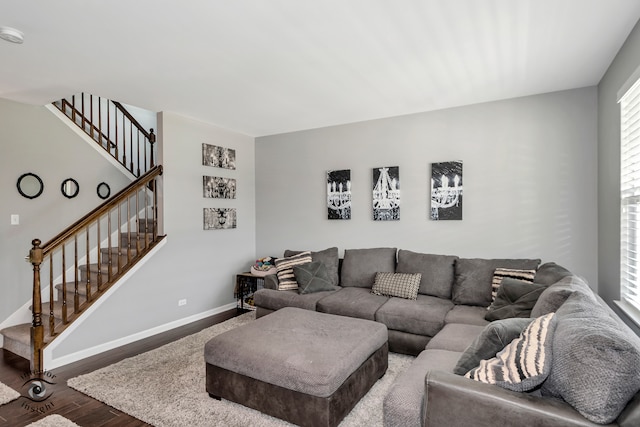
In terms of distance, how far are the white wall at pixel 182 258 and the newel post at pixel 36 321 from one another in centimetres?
Answer: 18

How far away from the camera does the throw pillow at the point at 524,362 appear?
4.52 ft

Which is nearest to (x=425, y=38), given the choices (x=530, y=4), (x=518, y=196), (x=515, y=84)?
(x=530, y=4)

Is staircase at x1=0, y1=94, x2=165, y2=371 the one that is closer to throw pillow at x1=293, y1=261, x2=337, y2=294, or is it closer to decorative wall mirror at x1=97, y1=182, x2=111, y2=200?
decorative wall mirror at x1=97, y1=182, x2=111, y2=200

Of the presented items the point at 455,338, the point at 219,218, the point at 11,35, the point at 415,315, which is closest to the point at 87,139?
the point at 219,218

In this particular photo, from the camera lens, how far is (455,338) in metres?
2.51

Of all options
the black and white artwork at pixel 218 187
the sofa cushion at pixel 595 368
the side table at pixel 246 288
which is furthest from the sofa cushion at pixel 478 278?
the black and white artwork at pixel 218 187

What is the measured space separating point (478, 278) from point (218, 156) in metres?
3.66

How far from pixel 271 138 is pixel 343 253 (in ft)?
7.04

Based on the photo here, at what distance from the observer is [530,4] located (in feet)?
6.68

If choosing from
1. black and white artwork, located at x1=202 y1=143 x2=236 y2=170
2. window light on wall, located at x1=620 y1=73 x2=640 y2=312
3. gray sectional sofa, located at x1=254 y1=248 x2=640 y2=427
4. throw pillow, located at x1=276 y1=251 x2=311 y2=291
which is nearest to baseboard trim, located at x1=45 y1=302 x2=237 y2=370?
throw pillow, located at x1=276 y1=251 x2=311 y2=291

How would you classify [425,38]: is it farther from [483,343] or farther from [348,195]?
[348,195]

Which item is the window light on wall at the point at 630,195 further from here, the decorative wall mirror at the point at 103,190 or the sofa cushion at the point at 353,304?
the decorative wall mirror at the point at 103,190

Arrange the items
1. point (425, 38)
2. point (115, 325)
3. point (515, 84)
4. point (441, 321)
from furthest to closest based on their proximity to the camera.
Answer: point (115, 325)
point (515, 84)
point (441, 321)
point (425, 38)

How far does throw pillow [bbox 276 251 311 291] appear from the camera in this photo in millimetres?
4188
